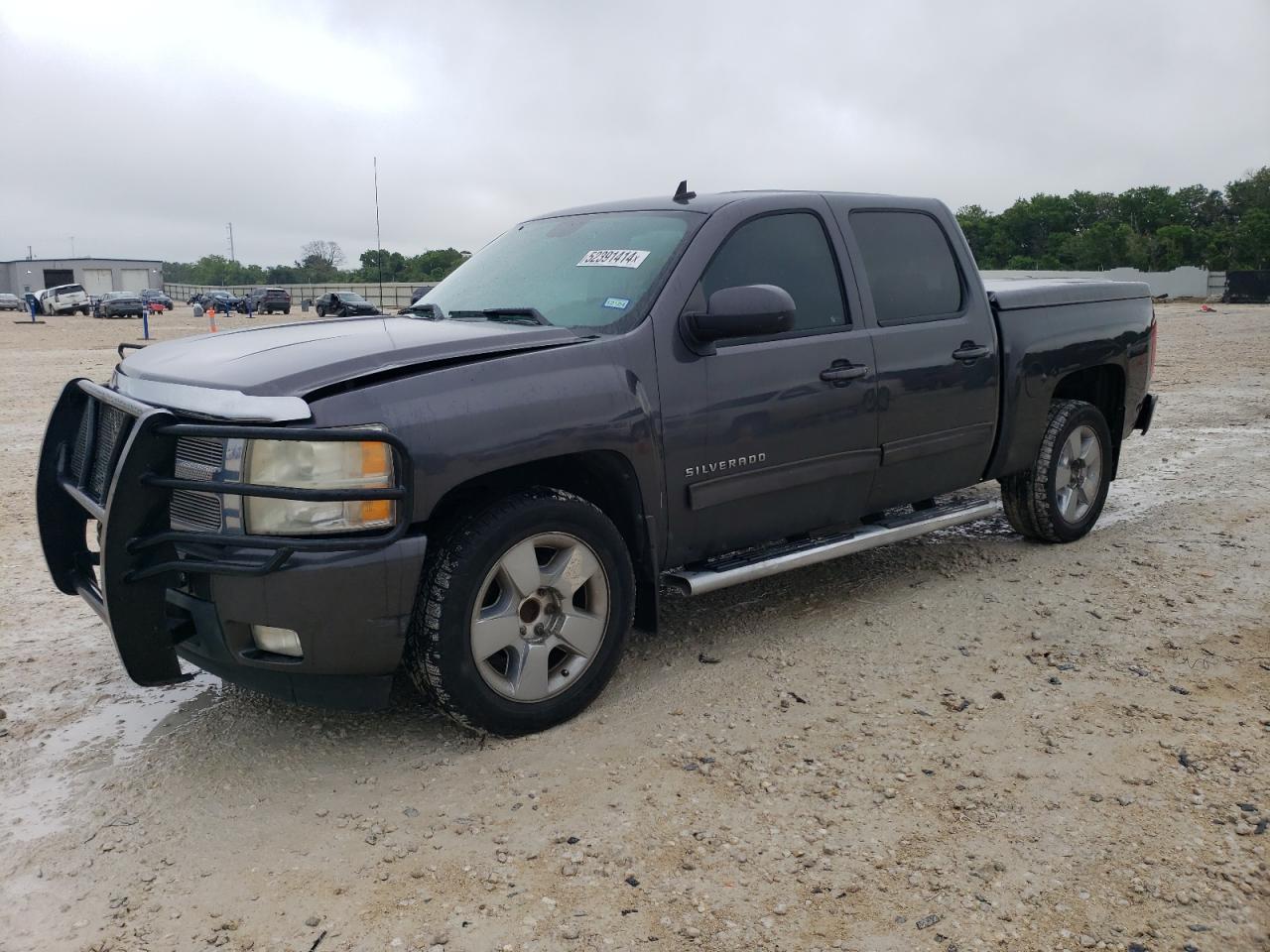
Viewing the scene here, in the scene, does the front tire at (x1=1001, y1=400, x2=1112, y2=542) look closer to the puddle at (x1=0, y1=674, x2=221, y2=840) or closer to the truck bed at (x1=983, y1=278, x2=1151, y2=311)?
the truck bed at (x1=983, y1=278, x2=1151, y2=311)

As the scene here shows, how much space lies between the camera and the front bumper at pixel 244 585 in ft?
10.4

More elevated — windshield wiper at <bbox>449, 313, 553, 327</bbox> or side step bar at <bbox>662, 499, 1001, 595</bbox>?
windshield wiper at <bbox>449, 313, 553, 327</bbox>

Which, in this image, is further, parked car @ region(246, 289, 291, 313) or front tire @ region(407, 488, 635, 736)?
parked car @ region(246, 289, 291, 313)

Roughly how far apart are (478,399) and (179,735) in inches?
62.9

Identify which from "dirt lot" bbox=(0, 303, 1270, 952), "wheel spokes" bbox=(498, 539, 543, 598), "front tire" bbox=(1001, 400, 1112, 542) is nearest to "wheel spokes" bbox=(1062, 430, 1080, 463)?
"front tire" bbox=(1001, 400, 1112, 542)

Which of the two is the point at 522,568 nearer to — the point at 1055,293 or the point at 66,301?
the point at 1055,293

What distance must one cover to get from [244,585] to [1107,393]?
500cm

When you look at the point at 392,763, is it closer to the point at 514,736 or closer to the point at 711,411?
the point at 514,736

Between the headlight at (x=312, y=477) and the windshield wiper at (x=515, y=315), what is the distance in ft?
3.67

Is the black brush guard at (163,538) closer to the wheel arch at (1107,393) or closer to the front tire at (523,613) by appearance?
the front tire at (523,613)

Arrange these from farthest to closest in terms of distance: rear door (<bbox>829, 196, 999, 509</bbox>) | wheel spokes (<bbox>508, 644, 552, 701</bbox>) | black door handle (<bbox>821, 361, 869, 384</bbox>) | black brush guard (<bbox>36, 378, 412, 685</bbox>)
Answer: rear door (<bbox>829, 196, 999, 509</bbox>)
black door handle (<bbox>821, 361, 869, 384</bbox>)
wheel spokes (<bbox>508, 644, 552, 701</bbox>)
black brush guard (<bbox>36, 378, 412, 685</bbox>)

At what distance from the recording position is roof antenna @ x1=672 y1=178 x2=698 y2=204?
4.63 metres

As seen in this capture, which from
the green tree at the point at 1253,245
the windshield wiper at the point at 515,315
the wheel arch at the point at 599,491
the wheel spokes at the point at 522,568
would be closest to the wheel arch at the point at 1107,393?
the wheel arch at the point at 599,491

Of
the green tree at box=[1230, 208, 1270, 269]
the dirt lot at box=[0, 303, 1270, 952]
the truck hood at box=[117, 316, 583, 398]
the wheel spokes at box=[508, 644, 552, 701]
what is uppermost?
the green tree at box=[1230, 208, 1270, 269]
